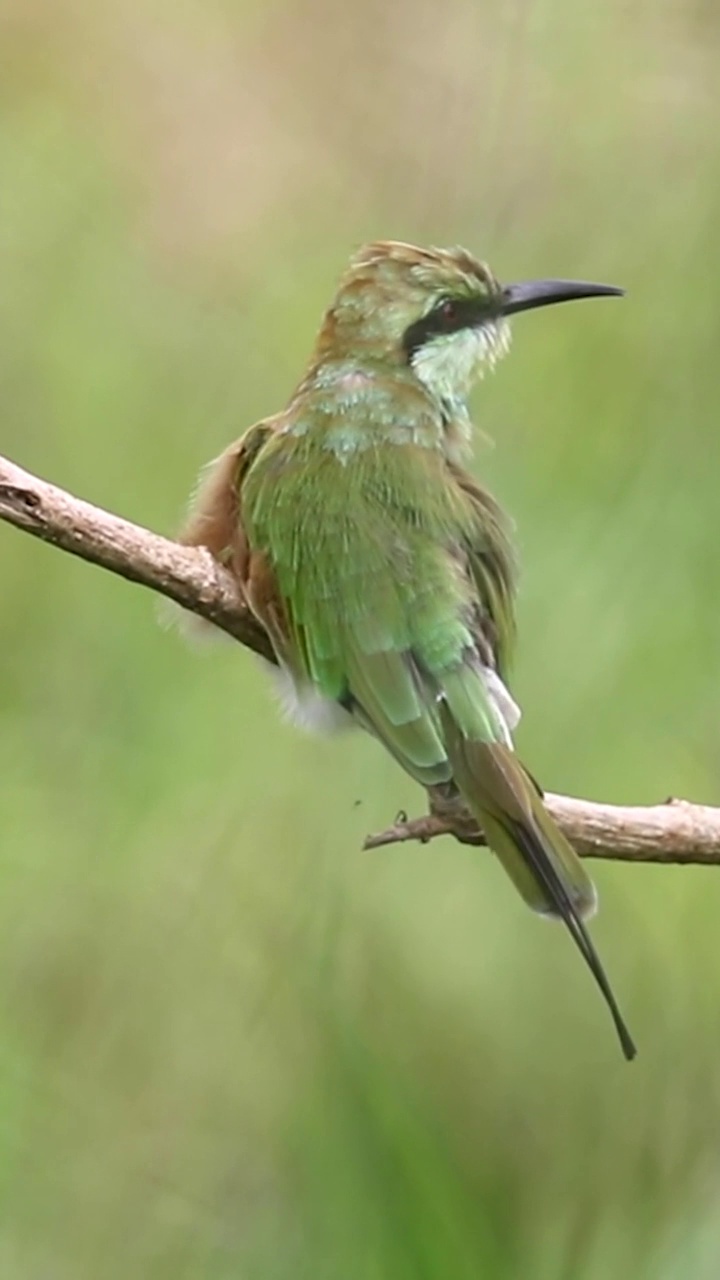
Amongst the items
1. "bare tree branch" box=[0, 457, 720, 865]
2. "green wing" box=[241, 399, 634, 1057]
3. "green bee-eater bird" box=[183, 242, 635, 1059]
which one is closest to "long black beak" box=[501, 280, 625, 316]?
"green bee-eater bird" box=[183, 242, 635, 1059]

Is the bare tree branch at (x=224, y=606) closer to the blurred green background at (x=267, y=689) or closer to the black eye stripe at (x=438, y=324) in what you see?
the blurred green background at (x=267, y=689)

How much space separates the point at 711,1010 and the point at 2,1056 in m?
0.72

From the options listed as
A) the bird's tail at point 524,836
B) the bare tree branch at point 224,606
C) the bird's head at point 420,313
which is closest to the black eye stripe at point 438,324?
the bird's head at point 420,313

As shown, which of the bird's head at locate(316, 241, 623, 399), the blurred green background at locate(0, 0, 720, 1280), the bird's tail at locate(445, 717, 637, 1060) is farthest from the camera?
the blurred green background at locate(0, 0, 720, 1280)

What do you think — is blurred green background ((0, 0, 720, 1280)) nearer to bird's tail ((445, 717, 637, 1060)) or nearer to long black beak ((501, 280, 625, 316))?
bird's tail ((445, 717, 637, 1060))

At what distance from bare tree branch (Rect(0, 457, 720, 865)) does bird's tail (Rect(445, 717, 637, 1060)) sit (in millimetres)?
63

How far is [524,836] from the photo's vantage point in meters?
1.06

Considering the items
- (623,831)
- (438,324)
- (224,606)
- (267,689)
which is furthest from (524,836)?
(267,689)

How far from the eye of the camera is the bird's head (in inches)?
51.9

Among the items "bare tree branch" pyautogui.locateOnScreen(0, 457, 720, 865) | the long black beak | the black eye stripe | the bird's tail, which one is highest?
the long black beak

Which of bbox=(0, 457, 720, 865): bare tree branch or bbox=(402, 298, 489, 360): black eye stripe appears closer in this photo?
bbox=(0, 457, 720, 865): bare tree branch

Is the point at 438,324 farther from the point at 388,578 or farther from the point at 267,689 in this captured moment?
the point at 267,689

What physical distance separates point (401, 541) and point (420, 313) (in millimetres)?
226

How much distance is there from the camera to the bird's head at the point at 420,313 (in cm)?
→ 132
